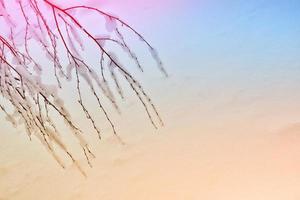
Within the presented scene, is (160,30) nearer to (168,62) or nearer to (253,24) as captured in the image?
(168,62)

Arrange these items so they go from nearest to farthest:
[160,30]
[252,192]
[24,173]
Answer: [252,192]
[24,173]
[160,30]

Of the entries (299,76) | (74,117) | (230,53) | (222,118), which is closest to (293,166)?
(222,118)

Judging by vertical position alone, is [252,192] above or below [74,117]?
below

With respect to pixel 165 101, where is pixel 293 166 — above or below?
below

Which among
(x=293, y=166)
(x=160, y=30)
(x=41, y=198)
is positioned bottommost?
(x=293, y=166)

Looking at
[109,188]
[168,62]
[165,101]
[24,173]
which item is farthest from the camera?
[168,62]

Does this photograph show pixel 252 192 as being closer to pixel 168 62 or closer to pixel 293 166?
pixel 293 166

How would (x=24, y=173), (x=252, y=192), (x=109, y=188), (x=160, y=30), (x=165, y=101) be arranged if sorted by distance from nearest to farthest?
(x=252, y=192), (x=109, y=188), (x=24, y=173), (x=165, y=101), (x=160, y=30)

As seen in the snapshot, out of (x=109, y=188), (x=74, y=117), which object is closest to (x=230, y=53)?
(x=74, y=117)

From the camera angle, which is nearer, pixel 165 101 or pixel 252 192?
pixel 252 192
